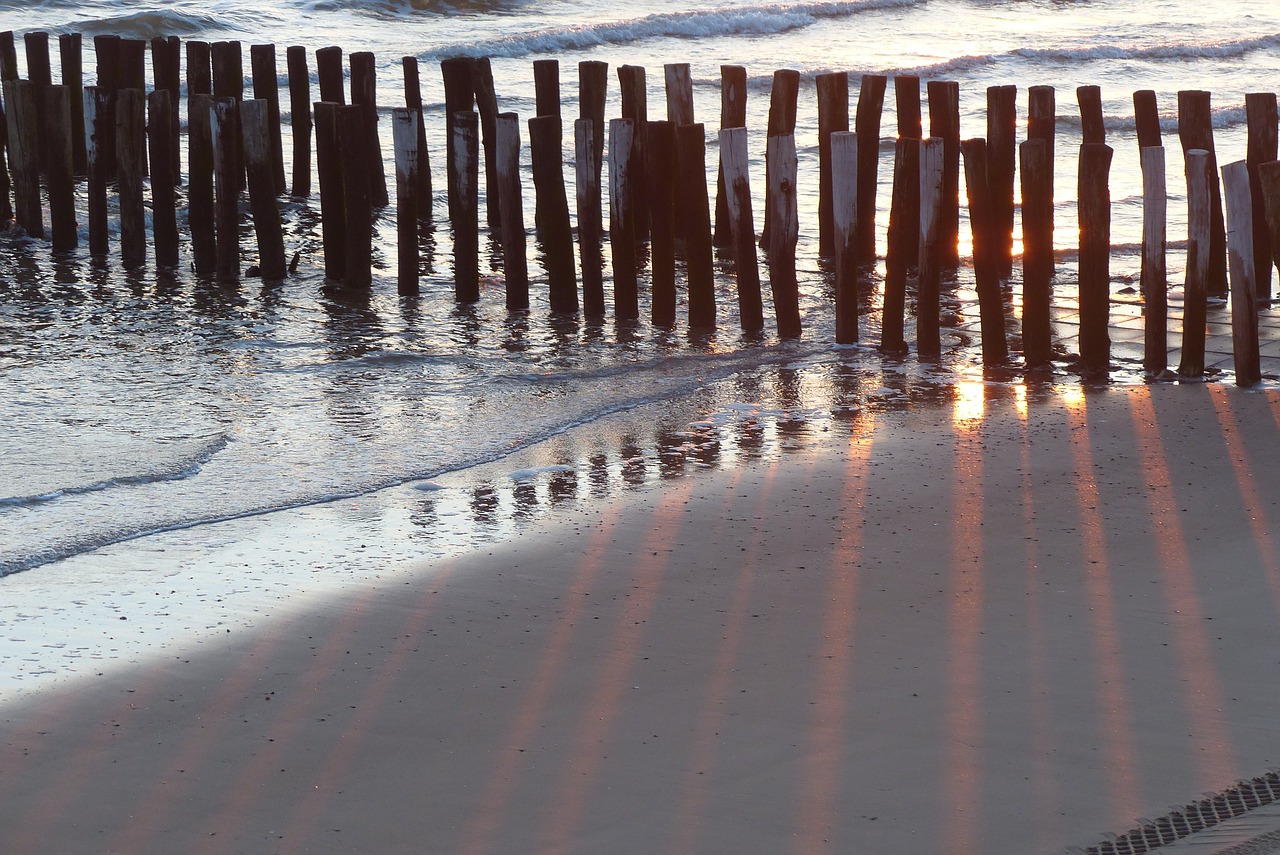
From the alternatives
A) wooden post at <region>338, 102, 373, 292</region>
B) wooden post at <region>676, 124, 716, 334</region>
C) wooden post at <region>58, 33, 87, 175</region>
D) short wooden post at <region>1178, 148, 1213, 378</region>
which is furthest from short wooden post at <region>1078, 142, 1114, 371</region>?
wooden post at <region>58, 33, 87, 175</region>

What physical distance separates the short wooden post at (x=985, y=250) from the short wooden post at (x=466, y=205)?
316cm

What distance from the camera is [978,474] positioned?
5516 millimetres

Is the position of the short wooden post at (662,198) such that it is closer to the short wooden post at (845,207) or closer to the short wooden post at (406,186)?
the short wooden post at (845,207)

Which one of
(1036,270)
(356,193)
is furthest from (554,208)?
(1036,270)

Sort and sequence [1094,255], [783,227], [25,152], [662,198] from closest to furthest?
[1094,255] < [783,227] < [662,198] < [25,152]

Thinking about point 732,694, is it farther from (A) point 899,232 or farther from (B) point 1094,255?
(A) point 899,232

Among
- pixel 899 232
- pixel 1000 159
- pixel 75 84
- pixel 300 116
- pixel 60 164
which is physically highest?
pixel 75 84

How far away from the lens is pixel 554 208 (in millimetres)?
8836

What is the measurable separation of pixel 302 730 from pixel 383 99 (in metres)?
17.4

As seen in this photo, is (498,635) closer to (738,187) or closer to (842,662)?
(842,662)

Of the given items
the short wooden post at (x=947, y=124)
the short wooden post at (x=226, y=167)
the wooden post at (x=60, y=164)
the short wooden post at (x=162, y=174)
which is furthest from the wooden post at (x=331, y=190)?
the short wooden post at (x=947, y=124)

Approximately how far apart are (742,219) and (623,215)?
2.88 feet

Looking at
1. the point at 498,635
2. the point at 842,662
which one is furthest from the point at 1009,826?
the point at 498,635

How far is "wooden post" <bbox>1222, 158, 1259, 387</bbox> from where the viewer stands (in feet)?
21.9
